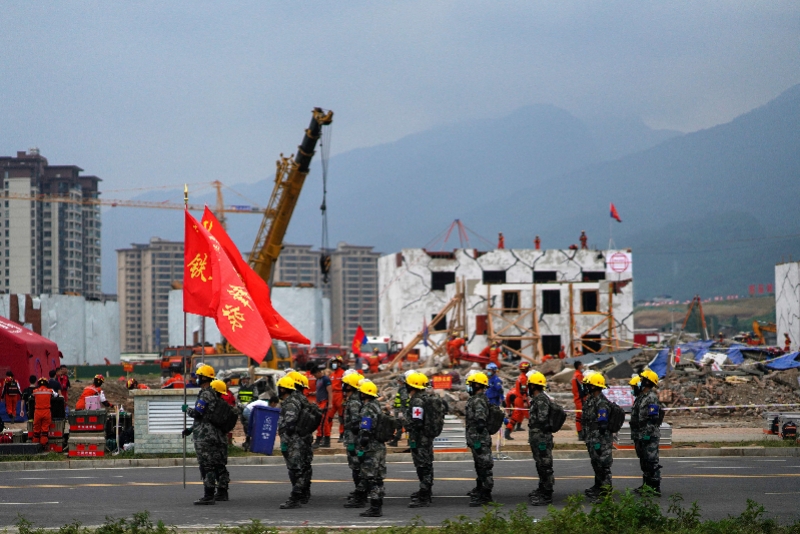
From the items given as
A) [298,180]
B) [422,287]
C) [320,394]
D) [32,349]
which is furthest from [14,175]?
[320,394]

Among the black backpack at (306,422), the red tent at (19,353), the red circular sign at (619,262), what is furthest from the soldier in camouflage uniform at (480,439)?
the red circular sign at (619,262)

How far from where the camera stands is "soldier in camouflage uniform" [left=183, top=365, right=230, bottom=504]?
15.1m

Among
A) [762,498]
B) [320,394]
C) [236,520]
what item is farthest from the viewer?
[320,394]

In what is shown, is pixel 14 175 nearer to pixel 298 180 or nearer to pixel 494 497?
pixel 298 180

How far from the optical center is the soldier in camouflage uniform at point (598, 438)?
15.2 metres

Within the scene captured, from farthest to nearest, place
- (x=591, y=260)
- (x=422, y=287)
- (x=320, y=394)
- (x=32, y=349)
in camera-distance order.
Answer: (x=422, y=287), (x=591, y=260), (x=32, y=349), (x=320, y=394)

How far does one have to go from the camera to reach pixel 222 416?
15344mm

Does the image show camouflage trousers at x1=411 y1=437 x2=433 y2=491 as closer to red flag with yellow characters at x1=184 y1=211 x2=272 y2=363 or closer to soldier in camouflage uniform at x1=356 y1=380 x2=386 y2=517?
soldier in camouflage uniform at x1=356 y1=380 x2=386 y2=517

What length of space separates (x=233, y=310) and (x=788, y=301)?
52.0 m

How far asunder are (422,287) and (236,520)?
6881cm

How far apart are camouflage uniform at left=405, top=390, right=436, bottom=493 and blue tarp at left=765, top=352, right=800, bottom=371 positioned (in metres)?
29.3

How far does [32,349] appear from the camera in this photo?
111ft

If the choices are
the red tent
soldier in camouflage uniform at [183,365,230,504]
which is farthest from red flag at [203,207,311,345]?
the red tent

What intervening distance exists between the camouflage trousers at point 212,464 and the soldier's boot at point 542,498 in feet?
15.2
